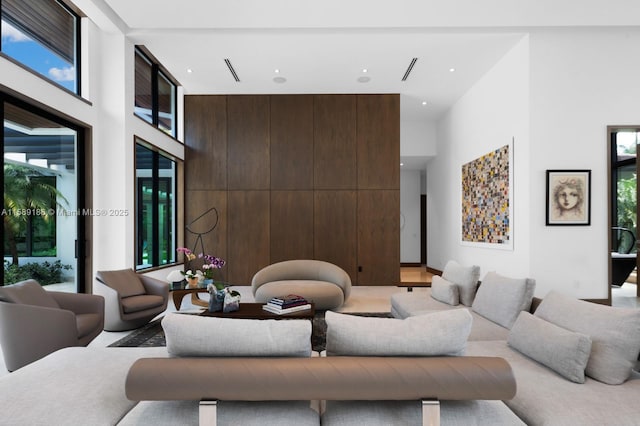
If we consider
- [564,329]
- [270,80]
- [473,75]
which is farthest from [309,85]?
[564,329]

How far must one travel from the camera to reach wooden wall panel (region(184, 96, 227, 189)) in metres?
6.91

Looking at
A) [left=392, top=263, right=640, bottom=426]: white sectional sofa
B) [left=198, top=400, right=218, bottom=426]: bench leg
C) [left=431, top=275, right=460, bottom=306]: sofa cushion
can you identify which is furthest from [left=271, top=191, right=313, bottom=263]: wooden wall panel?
[left=198, top=400, right=218, bottom=426]: bench leg

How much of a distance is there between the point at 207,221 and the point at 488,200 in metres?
5.00

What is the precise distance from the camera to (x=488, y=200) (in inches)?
223

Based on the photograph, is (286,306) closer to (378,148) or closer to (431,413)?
(431,413)

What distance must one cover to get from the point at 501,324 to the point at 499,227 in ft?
9.10

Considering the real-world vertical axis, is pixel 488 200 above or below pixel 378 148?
A: below

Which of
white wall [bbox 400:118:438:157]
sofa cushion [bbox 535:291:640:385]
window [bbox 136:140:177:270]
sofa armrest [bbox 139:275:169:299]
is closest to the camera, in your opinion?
sofa cushion [bbox 535:291:640:385]

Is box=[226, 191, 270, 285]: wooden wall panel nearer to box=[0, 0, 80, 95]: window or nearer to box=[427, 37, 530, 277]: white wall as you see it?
box=[0, 0, 80, 95]: window

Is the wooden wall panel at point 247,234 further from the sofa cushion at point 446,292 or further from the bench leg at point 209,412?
the bench leg at point 209,412

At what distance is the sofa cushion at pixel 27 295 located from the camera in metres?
2.84

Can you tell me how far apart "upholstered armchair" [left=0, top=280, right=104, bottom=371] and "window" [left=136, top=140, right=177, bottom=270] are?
7.88ft

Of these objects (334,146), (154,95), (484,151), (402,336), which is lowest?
(402,336)

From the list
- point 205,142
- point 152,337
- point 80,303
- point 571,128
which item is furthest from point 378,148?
point 80,303
